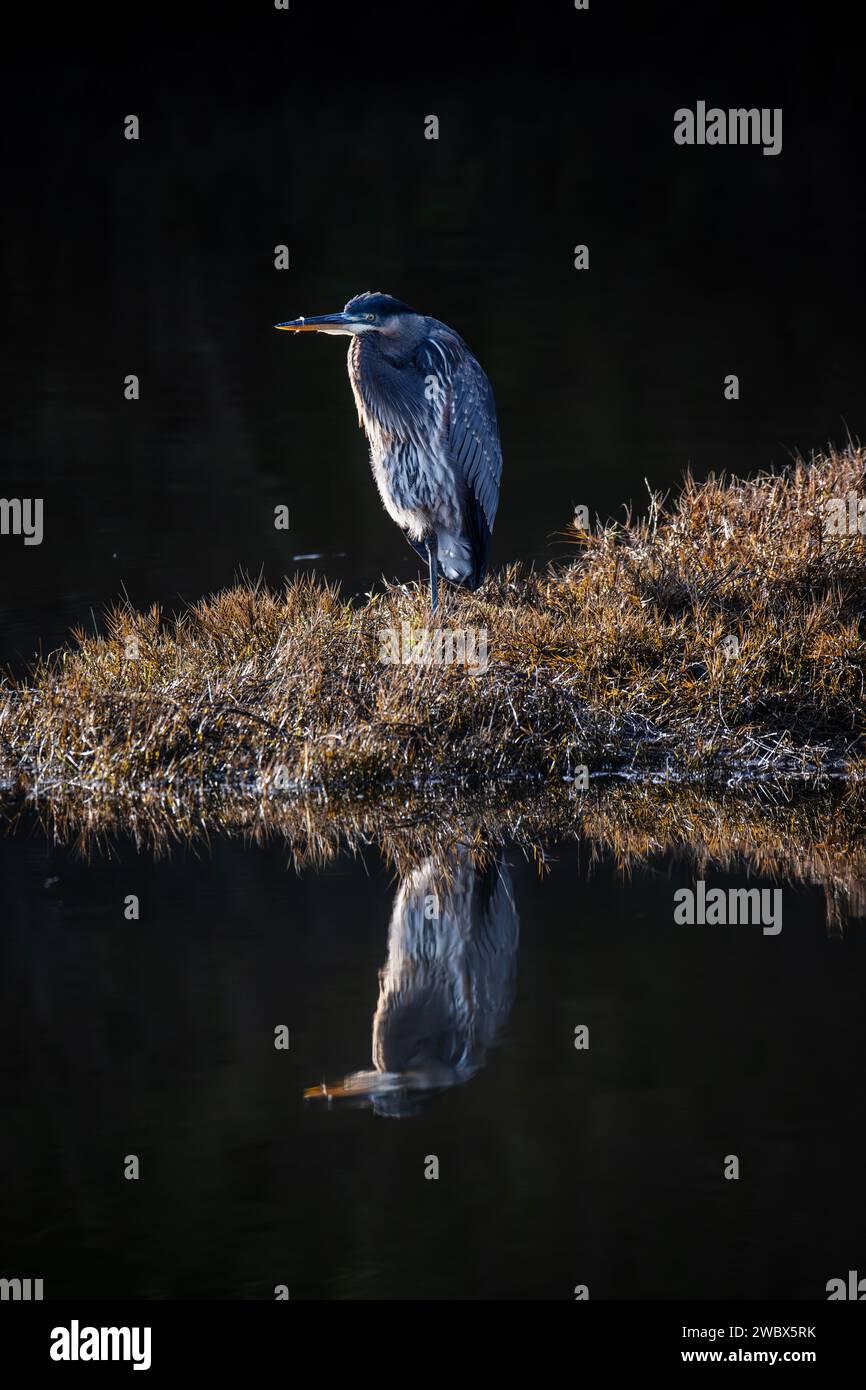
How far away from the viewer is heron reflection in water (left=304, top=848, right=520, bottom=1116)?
6.42 metres

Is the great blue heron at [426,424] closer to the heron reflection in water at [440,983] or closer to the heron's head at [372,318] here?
the heron's head at [372,318]

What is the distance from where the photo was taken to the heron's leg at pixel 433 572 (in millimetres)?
10445

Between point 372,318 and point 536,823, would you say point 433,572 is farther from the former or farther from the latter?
point 536,823

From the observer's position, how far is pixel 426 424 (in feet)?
35.4

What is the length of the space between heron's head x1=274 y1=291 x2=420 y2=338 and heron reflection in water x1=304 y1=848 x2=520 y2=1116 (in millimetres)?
3149

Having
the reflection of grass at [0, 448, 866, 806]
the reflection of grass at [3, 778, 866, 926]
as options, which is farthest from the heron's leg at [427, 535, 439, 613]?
the reflection of grass at [3, 778, 866, 926]

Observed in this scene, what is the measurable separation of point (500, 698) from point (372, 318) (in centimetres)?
221

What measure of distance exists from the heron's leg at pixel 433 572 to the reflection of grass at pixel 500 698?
126 millimetres
